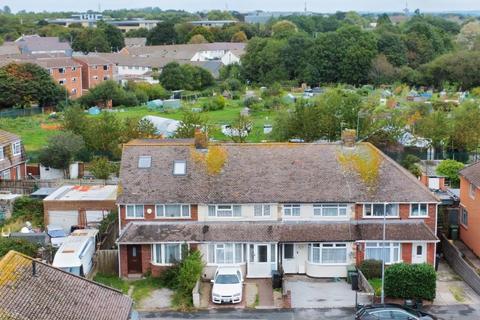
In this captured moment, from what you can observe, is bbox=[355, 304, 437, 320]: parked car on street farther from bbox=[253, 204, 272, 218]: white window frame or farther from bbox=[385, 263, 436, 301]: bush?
bbox=[253, 204, 272, 218]: white window frame

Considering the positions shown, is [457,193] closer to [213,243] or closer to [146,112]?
[213,243]

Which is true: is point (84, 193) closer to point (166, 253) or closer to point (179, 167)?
point (179, 167)

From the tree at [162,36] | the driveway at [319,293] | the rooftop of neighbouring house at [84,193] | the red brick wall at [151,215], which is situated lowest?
the driveway at [319,293]

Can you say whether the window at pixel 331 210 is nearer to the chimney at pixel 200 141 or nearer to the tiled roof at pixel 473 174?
the chimney at pixel 200 141

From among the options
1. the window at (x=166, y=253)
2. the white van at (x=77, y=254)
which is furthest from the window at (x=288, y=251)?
the white van at (x=77, y=254)

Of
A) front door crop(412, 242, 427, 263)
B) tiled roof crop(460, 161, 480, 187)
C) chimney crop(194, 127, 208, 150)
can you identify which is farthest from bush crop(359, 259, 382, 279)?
chimney crop(194, 127, 208, 150)

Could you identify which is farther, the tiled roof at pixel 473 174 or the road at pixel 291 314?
the tiled roof at pixel 473 174
